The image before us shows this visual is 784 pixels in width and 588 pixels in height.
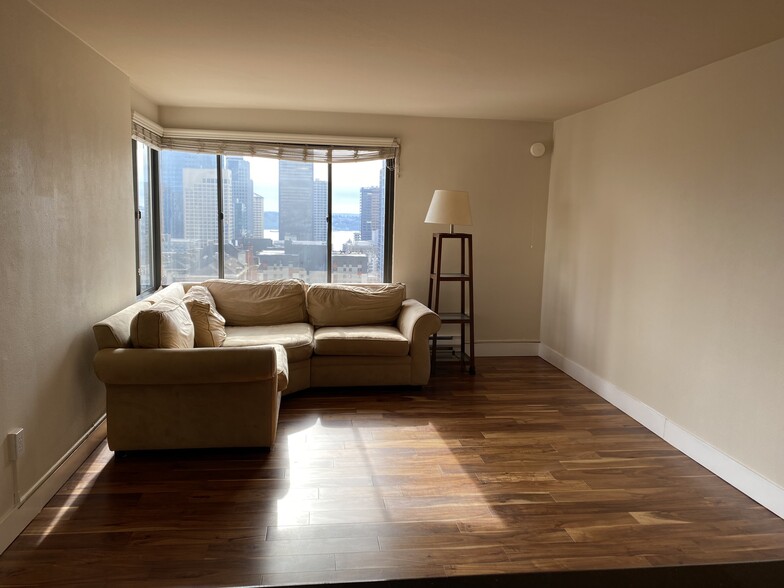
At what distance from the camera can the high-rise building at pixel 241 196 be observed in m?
5.20

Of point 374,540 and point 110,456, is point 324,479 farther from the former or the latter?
point 110,456

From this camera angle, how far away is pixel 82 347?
10.3ft

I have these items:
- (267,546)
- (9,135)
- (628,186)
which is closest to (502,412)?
(628,186)

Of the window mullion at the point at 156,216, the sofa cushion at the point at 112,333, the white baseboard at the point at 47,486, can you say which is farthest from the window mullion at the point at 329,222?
the white baseboard at the point at 47,486

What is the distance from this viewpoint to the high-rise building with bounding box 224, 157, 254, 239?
5.20 meters

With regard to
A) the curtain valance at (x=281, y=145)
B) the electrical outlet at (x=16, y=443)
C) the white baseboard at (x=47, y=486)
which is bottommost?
the white baseboard at (x=47, y=486)

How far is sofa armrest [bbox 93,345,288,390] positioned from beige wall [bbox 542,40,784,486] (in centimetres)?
252

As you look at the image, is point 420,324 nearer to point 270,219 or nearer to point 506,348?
point 506,348

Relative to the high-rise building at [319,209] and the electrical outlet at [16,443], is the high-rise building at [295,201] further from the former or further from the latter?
Answer: the electrical outlet at [16,443]

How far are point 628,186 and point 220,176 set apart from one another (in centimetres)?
348

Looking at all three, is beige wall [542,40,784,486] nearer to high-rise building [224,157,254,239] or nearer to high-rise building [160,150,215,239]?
high-rise building [224,157,254,239]

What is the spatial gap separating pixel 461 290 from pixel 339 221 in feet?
4.40

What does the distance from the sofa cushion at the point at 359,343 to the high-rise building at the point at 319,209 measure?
3.98ft

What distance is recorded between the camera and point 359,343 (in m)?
4.44
